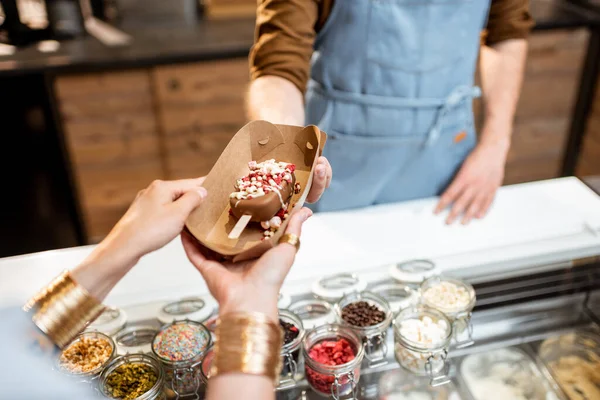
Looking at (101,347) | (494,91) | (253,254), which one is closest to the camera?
(253,254)

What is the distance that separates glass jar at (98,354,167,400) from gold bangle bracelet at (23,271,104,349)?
6.6 inches

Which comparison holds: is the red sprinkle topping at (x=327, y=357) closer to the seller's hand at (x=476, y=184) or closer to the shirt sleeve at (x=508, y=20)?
the seller's hand at (x=476, y=184)

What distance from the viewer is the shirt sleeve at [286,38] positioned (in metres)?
1.36

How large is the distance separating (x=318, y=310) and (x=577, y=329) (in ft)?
1.84

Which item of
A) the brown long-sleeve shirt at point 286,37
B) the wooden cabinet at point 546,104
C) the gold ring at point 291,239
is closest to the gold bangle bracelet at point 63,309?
the gold ring at point 291,239

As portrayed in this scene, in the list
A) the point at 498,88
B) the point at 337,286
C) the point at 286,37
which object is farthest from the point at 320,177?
the point at 498,88

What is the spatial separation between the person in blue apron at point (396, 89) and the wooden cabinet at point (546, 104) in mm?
1509

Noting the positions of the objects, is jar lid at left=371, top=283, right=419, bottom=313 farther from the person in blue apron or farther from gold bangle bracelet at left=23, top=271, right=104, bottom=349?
gold bangle bracelet at left=23, top=271, right=104, bottom=349

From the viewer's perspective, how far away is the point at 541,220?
138 cm

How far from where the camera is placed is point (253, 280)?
85 cm

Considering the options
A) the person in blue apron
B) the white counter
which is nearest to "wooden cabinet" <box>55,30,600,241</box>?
the person in blue apron

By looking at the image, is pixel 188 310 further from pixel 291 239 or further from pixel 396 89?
pixel 396 89

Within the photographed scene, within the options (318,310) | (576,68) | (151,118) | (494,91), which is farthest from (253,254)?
(576,68)

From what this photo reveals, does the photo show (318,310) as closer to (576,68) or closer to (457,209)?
(457,209)
